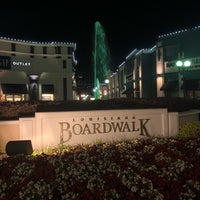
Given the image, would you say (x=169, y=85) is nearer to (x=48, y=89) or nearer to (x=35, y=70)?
(x=48, y=89)

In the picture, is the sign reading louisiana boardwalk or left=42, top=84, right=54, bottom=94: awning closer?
the sign reading louisiana boardwalk

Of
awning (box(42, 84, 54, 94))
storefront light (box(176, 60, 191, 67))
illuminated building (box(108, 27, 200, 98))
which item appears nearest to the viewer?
storefront light (box(176, 60, 191, 67))

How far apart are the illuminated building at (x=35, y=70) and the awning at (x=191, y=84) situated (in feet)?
62.7

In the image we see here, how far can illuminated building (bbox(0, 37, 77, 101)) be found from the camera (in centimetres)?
4791

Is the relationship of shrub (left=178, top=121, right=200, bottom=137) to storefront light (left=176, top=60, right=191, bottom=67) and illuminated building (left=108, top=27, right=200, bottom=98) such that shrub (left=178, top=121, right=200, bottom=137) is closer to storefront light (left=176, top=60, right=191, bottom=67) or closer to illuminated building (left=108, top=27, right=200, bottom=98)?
storefront light (left=176, top=60, right=191, bottom=67)

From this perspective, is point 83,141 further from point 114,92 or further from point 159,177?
point 114,92

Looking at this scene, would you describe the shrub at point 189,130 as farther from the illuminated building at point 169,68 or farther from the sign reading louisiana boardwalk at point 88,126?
the illuminated building at point 169,68

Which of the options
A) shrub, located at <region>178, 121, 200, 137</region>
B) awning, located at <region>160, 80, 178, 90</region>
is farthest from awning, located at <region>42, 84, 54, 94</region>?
shrub, located at <region>178, 121, 200, 137</region>

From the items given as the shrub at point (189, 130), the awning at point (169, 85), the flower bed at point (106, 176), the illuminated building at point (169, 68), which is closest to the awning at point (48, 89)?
the illuminated building at point (169, 68)

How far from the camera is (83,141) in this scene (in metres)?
10.9

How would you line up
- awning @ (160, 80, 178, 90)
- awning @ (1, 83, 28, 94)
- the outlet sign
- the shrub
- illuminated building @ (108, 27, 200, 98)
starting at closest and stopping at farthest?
the shrub
illuminated building @ (108, 27, 200, 98)
awning @ (160, 80, 178, 90)
awning @ (1, 83, 28, 94)
the outlet sign

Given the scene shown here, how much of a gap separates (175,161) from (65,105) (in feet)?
30.1

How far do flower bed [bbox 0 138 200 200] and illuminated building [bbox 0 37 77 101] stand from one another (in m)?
39.9

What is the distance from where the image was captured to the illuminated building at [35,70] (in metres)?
47.9
